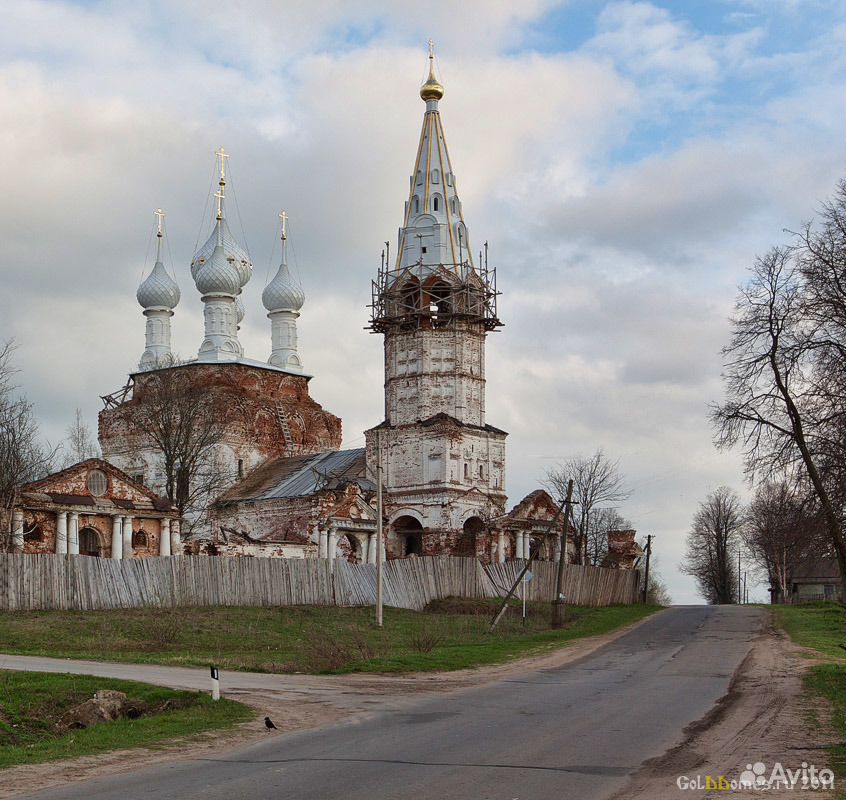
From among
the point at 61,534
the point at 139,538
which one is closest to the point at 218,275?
the point at 139,538

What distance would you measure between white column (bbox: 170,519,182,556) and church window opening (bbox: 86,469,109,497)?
3.38 metres

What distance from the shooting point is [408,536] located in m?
51.8

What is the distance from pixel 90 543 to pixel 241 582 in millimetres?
11937

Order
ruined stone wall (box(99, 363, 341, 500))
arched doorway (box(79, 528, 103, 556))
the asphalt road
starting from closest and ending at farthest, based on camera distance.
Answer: the asphalt road
arched doorway (box(79, 528, 103, 556))
ruined stone wall (box(99, 363, 341, 500))

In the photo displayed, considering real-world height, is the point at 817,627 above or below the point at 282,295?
below

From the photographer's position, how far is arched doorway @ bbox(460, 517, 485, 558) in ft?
166

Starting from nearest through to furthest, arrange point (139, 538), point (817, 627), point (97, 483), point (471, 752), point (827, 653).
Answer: point (471, 752), point (827, 653), point (817, 627), point (97, 483), point (139, 538)

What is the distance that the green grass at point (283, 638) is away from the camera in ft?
73.5

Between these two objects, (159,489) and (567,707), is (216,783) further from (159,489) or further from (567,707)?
(159,489)

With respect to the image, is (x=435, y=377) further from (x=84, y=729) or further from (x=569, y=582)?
(x=84, y=729)

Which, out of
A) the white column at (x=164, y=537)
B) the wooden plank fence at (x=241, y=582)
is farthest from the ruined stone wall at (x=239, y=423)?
the wooden plank fence at (x=241, y=582)

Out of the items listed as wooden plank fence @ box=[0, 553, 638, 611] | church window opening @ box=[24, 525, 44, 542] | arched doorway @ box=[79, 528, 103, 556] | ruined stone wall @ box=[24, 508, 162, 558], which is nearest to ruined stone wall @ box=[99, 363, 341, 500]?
ruined stone wall @ box=[24, 508, 162, 558]

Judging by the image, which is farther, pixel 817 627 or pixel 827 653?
pixel 817 627

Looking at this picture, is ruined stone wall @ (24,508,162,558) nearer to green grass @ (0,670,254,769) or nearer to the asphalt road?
green grass @ (0,670,254,769)
